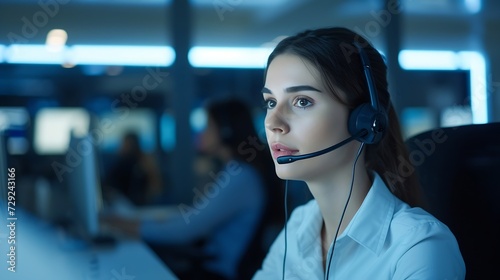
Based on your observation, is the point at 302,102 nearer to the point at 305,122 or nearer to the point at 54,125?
the point at 305,122

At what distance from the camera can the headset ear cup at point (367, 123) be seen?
3.51 feet

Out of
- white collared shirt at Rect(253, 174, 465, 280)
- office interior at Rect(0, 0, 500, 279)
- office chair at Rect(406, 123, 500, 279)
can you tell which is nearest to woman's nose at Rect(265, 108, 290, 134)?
white collared shirt at Rect(253, 174, 465, 280)

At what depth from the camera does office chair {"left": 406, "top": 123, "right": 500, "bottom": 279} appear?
3.57 feet

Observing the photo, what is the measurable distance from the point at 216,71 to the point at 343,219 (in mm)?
4435

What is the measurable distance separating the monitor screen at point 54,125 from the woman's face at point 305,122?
4.95m

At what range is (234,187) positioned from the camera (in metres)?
2.46

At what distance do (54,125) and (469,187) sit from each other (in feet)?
17.5

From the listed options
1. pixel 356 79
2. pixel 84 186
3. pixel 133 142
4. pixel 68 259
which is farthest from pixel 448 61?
pixel 356 79

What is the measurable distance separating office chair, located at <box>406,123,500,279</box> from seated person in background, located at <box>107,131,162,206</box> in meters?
4.29

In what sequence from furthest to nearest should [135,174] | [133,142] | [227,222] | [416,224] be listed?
[133,142]
[135,174]
[227,222]
[416,224]

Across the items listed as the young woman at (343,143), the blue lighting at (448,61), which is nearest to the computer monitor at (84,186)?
the young woman at (343,143)

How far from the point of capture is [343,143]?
108cm

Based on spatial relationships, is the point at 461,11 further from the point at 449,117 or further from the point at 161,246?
the point at 161,246

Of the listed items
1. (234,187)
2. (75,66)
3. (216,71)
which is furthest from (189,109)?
A: (234,187)
